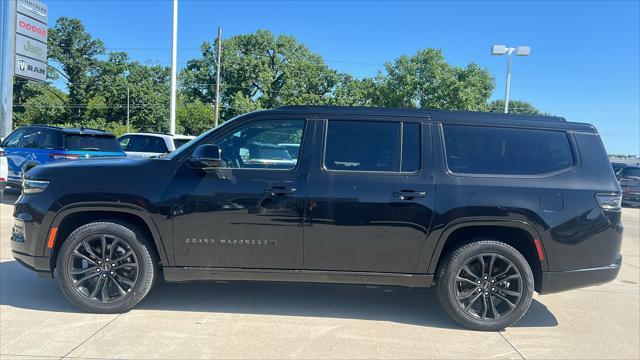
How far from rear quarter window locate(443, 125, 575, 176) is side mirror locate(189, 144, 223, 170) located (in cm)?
207

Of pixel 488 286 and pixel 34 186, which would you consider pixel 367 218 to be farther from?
pixel 34 186

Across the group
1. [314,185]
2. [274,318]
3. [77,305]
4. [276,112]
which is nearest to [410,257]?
[314,185]

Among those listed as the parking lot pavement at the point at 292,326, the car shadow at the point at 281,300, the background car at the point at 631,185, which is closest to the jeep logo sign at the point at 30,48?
the car shadow at the point at 281,300

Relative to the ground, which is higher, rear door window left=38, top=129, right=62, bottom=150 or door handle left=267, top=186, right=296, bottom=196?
rear door window left=38, top=129, right=62, bottom=150

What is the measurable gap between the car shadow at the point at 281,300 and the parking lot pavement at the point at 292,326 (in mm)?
11

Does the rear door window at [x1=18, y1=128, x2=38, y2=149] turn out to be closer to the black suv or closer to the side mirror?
the black suv

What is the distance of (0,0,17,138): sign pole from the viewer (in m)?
15.3

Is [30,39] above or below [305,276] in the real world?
above

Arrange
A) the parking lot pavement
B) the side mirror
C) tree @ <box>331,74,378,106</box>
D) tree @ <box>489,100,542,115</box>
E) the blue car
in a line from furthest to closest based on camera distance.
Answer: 1. tree @ <box>489,100,542,115</box>
2. tree @ <box>331,74,378,106</box>
3. the blue car
4. the side mirror
5. the parking lot pavement

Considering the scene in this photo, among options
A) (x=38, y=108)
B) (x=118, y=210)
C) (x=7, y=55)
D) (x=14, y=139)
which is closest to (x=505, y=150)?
(x=118, y=210)

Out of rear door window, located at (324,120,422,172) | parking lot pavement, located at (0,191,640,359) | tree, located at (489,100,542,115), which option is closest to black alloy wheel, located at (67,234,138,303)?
parking lot pavement, located at (0,191,640,359)

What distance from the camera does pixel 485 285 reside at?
4.27 m

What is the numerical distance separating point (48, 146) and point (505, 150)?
10.4m

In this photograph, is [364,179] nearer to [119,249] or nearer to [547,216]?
[547,216]
